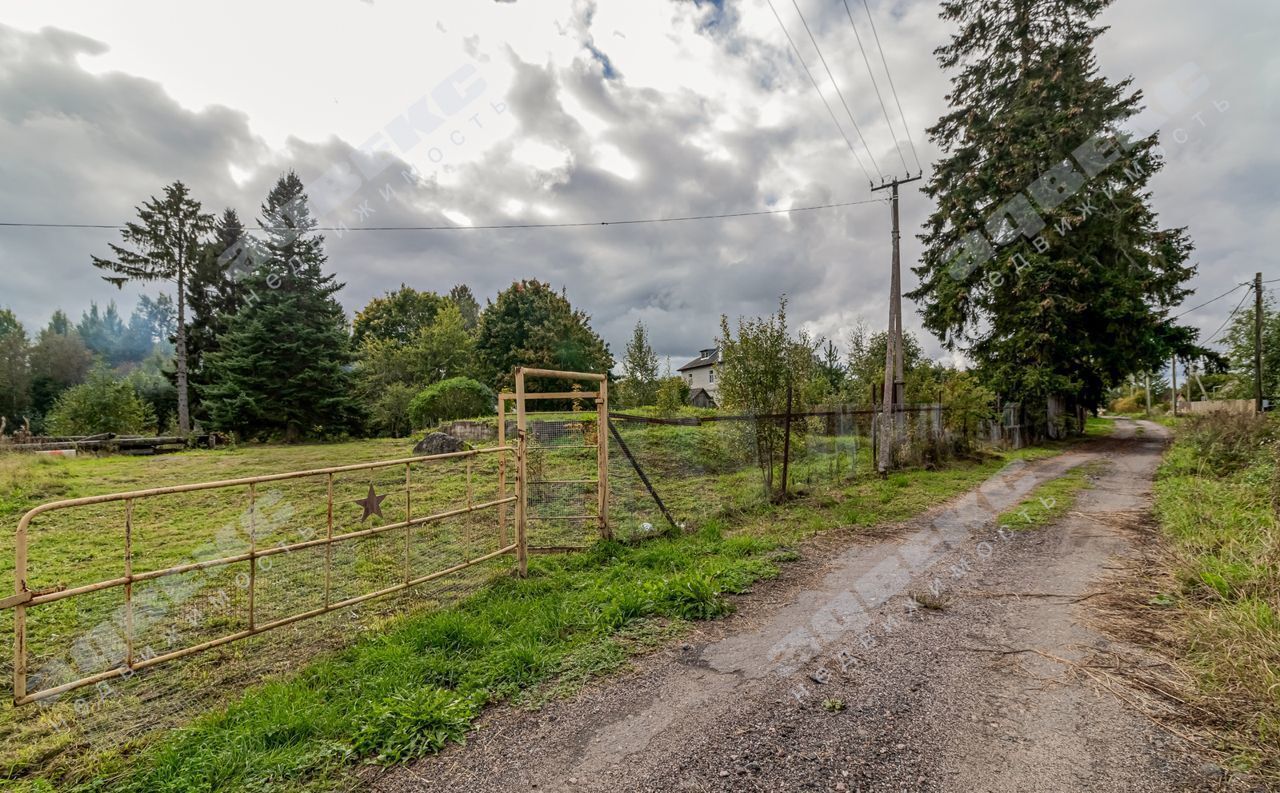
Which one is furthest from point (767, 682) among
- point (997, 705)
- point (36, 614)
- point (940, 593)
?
point (36, 614)

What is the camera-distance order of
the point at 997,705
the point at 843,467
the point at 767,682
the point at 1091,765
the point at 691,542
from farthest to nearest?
the point at 843,467, the point at 691,542, the point at 767,682, the point at 997,705, the point at 1091,765

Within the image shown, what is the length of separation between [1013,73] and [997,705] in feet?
81.2

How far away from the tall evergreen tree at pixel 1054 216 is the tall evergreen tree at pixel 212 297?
119ft

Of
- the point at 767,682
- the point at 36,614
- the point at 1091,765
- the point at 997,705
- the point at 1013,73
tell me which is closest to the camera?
the point at 1091,765

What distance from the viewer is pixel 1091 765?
2.45 m

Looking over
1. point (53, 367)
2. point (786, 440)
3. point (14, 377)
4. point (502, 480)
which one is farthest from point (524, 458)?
point (53, 367)

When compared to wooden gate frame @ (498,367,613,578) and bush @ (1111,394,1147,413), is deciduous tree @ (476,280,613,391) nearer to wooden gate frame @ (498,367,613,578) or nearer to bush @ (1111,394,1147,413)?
wooden gate frame @ (498,367,613,578)

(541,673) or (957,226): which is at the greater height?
(957,226)

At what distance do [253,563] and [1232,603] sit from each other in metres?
7.48

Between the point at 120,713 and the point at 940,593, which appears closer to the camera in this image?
the point at 120,713

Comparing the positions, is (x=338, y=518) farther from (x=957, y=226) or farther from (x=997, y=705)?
(x=957, y=226)

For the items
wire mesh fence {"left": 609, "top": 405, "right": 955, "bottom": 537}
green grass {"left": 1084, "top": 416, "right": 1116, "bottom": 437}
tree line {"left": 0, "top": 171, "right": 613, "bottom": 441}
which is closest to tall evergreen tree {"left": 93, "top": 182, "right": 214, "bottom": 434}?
tree line {"left": 0, "top": 171, "right": 613, "bottom": 441}

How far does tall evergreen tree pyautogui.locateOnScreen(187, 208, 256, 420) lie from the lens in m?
27.7

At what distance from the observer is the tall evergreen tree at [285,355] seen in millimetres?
22625
